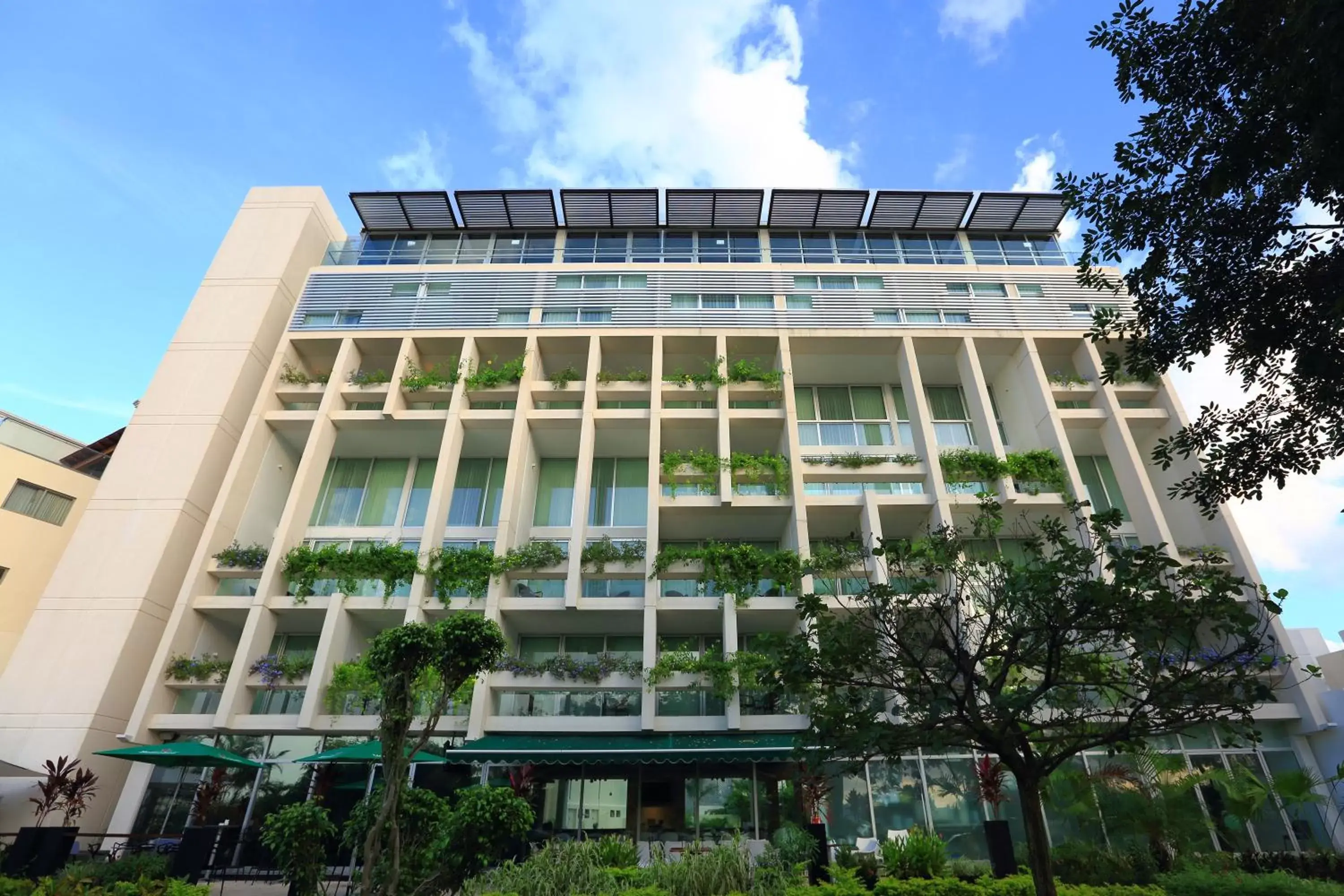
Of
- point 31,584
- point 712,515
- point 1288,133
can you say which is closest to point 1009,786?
point 712,515

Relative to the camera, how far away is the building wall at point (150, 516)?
1681 centimetres

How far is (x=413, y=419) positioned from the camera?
21656 mm

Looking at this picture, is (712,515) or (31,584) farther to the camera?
(31,584)

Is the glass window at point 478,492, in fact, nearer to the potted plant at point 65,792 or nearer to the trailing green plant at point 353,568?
the trailing green plant at point 353,568

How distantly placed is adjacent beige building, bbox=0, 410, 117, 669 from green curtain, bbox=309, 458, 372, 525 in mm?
8996

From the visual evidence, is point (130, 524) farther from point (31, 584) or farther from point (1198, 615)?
point (1198, 615)

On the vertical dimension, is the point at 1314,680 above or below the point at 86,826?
above

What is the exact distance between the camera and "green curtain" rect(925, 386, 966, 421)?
23.4 m

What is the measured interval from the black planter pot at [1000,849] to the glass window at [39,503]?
93.3ft

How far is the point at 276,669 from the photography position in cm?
1766

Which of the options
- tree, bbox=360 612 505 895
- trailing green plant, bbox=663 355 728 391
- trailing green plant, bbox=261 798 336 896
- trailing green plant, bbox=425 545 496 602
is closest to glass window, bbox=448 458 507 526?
trailing green plant, bbox=425 545 496 602

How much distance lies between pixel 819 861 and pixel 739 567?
326 inches

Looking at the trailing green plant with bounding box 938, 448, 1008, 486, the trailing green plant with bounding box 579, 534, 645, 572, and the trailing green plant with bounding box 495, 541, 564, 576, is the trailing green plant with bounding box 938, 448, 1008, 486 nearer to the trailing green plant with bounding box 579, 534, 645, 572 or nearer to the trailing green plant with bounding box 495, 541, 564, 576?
the trailing green plant with bounding box 579, 534, 645, 572

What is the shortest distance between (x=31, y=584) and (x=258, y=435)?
9163 mm
